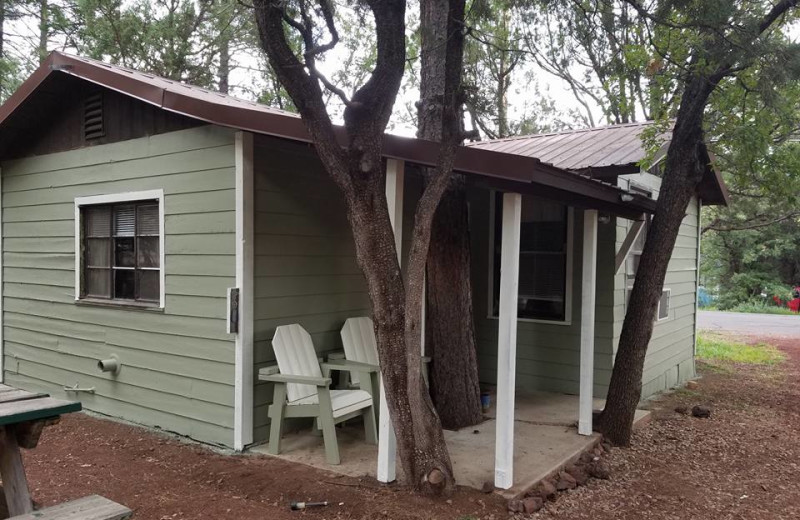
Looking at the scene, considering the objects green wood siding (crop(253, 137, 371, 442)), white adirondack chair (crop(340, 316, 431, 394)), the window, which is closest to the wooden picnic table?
green wood siding (crop(253, 137, 371, 442))

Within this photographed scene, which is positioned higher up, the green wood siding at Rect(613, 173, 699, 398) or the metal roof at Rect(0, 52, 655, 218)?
the metal roof at Rect(0, 52, 655, 218)

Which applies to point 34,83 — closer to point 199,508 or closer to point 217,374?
point 217,374

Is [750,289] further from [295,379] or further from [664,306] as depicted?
[295,379]

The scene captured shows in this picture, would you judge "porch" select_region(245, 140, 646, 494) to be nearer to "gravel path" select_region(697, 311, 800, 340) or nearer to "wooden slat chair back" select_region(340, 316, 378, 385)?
"wooden slat chair back" select_region(340, 316, 378, 385)

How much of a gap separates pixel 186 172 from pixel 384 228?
2083 mm

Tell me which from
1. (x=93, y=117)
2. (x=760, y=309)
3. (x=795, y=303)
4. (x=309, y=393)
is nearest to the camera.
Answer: (x=309, y=393)

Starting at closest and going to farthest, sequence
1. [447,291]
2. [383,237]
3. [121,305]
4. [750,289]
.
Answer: [383,237]
[447,291]
[121,305]
[750,289]

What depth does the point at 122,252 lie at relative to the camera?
5.31 metres

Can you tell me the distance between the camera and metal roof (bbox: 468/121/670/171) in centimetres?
604

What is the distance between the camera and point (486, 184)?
12.9 feet

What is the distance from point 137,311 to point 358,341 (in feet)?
6.35

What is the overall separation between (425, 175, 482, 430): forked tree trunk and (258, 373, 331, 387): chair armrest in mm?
1250

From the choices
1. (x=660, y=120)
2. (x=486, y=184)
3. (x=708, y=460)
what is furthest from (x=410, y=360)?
(x=660, y=120)

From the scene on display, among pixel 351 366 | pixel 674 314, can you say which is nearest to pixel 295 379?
pixel 351 366
